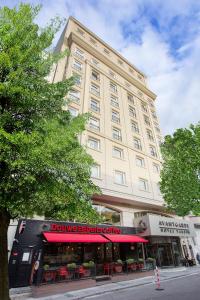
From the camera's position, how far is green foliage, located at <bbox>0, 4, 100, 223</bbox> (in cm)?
740

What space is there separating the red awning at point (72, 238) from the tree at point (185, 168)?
675cm

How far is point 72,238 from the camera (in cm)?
1495

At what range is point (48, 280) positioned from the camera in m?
13.2

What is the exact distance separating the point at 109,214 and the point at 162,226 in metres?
5.78

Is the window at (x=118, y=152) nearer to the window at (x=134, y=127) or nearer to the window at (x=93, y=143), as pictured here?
the window at (x=93, y=143)

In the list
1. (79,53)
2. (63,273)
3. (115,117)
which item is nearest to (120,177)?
(115,117)

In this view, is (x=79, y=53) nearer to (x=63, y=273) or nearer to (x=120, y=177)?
(x=120, y=177)

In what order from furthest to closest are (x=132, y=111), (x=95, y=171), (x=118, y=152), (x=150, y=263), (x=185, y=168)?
1. (x=132, y=111)
2. (x=118, y=152)
3. (x=95, y=171)
4. (x=150, y=263)
5. (x=185, y=168)

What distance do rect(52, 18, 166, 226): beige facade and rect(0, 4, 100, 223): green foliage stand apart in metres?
10.6

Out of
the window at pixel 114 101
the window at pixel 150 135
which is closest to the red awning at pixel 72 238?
the window at pixel 114 101

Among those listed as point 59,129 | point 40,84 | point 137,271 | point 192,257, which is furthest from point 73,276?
point 192,257

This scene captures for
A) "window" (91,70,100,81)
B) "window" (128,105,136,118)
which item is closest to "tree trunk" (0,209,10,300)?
"window" (91,70,100,81)

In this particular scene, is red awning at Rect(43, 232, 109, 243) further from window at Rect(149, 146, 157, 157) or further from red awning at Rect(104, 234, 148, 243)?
window at Rect(149, 146, 157, 157)

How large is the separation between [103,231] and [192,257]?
14849 mm
